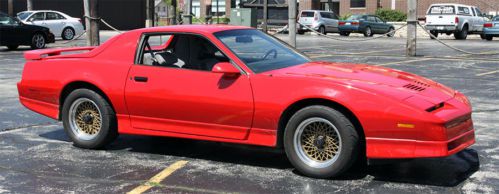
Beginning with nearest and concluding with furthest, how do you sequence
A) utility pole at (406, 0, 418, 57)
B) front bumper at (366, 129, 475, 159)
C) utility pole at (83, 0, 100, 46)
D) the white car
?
front bumper at (366, 129, 475, 159) < utility pole at (83, 0, 100, 46) < utility pole at (406, 0, 418, 57) < the white car

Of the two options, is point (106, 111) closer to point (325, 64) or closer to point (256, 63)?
point (256, 63)

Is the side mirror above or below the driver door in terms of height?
above

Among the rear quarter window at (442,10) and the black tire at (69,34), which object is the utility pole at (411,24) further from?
the black tire at (69,34)

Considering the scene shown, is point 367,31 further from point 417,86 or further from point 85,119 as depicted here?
point 417,86

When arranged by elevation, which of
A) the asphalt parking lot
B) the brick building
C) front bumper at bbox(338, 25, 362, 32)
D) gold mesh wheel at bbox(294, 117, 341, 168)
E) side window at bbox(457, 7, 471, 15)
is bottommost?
the asphalt parking lot

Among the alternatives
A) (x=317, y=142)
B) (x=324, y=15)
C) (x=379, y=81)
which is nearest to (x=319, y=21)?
(x=324, y=15)

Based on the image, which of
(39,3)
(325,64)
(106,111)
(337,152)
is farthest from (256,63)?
(39,3)

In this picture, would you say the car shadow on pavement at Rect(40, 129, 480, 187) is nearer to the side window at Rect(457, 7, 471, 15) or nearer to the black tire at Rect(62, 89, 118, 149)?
the black tire at Rect(62, 89, 118, 149)

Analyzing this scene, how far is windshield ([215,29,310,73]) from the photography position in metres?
5.88

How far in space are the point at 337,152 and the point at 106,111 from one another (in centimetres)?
250

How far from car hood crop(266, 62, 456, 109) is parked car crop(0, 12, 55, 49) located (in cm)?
1845

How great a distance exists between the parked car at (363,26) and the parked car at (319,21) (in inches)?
46.3

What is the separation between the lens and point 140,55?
6355mm

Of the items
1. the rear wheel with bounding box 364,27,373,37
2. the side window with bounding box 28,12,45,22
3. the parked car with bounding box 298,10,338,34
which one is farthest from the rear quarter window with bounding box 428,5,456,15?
the side window with bounding box 28,12,45,22
